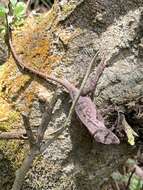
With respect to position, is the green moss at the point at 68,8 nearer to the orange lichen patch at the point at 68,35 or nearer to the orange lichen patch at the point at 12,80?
the orange lichen patch at the point at 68,35

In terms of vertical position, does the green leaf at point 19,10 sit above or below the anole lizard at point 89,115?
above

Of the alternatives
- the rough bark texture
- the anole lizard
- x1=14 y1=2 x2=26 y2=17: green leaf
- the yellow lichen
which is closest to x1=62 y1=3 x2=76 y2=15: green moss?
the rough bark texture

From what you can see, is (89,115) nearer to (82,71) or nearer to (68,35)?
(82,71)

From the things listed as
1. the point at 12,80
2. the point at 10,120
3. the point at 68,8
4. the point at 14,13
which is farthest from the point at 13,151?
the point at 14,13

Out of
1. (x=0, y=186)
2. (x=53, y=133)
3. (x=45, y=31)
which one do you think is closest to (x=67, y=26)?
(x=45, y=31)

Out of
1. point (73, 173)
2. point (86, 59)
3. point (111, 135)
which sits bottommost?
point (73, 173)

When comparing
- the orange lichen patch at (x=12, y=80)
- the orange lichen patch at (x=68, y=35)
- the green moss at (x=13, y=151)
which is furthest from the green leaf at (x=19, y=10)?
the green moss at (x=13, y=151)

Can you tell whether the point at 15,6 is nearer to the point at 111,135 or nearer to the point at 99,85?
the point at 99,85

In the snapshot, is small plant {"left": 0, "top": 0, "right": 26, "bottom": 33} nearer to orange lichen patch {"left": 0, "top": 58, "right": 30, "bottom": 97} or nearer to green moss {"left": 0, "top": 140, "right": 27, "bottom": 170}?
orange lichen patch {"left": 0, "top": 58, "right": 30, "bottom": 97}
